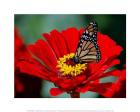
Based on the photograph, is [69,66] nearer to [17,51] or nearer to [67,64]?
[67,64]

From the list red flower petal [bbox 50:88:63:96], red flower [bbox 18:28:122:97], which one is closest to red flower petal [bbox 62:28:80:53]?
red flower [bbox 18:28:122:97]

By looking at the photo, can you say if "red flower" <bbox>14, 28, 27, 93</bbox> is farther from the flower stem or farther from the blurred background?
the flower stem

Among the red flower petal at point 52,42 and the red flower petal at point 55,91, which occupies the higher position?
the red flower petal at point 52,42

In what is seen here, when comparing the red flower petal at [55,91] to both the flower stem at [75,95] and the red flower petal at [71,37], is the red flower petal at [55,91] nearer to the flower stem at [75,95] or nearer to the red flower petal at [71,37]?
the flower stem at [75,95]

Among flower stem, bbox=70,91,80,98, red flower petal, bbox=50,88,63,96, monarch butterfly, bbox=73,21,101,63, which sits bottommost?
flower stem, bbox=70,91,80,98

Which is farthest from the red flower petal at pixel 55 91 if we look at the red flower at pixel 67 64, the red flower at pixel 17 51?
the red flower at pixel 17 51

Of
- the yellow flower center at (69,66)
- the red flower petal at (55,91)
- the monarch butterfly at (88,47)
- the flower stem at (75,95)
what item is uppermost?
the monarch butterfly at (88,47)
